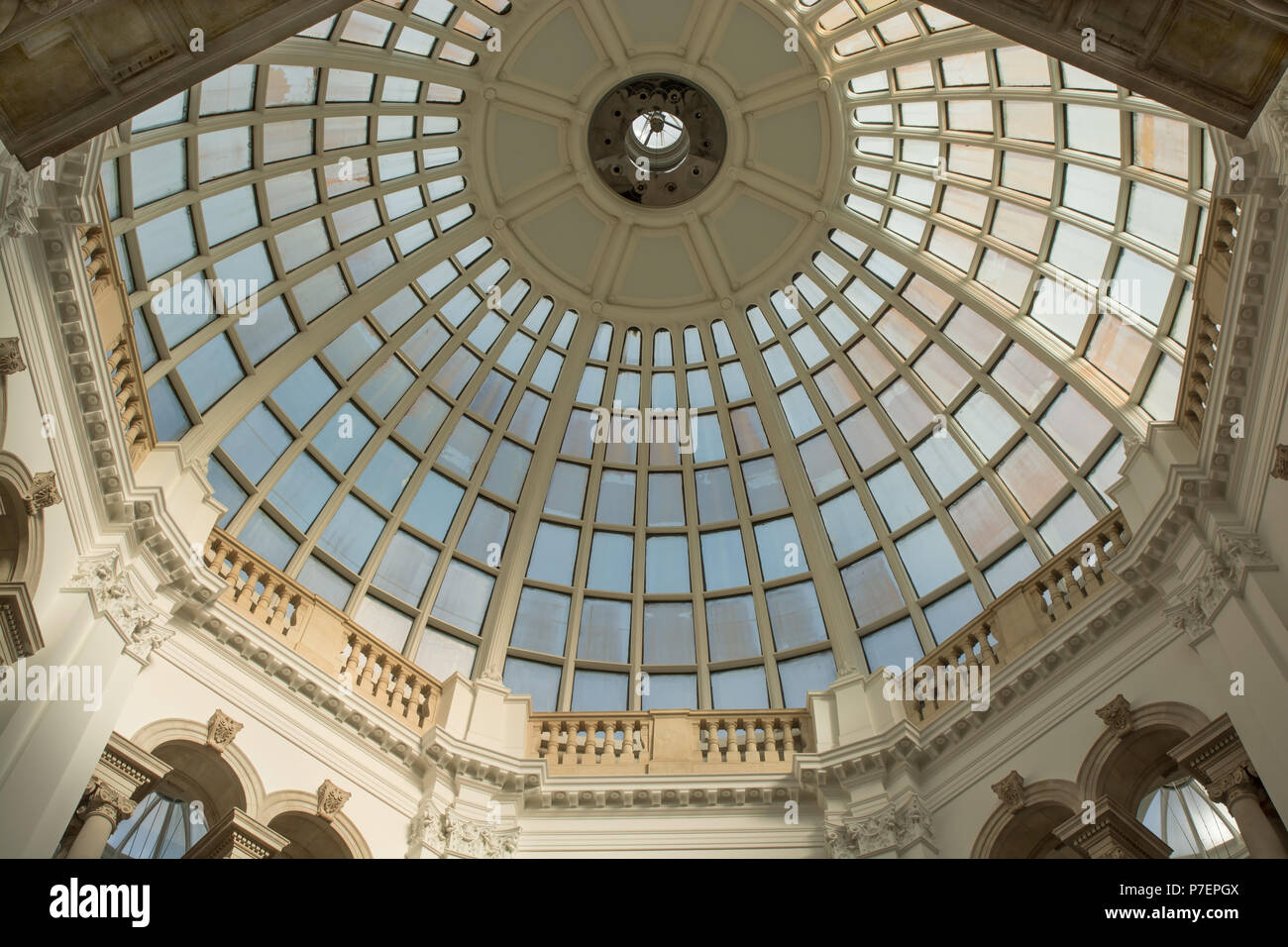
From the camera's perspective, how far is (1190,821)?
2341cm

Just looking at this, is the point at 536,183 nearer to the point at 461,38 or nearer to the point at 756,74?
the point at 461,38

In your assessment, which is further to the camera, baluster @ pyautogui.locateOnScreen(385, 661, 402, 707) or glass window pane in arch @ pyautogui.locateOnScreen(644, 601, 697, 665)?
glass window pane in arch @ pyautogui.locateOnScreen(644, 601, 697, 665)

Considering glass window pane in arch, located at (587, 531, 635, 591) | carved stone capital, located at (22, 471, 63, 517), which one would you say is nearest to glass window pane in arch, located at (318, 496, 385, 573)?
glass window pane in arch, located at (587, 531, 635, 591)

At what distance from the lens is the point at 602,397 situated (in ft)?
85.8

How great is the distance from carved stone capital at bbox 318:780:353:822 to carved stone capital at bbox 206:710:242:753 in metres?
1.68

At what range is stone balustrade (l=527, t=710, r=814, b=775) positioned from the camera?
19.6m

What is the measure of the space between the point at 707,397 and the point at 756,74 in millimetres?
7743

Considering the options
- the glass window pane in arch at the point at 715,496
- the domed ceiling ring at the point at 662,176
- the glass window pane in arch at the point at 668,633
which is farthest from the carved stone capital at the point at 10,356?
the glass window pane in arch at the point at 715,496

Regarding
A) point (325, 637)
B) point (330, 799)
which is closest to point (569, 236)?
point (325, 637)

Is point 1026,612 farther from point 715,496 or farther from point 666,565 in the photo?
point 666,565

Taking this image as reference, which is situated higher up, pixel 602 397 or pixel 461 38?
pixel 461 38

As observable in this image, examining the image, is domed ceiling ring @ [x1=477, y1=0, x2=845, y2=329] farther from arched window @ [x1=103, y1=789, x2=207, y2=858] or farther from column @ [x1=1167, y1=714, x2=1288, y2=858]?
column @ [x1=1167, y1=714, x2=1288, y2=858]

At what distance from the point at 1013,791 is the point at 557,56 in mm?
17611
